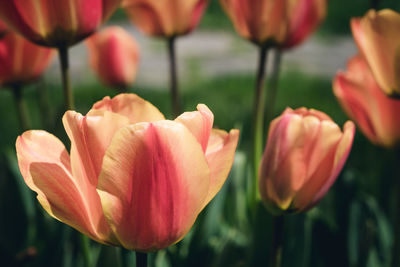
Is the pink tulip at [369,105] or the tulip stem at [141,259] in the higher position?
the pink tulip at [369,105]

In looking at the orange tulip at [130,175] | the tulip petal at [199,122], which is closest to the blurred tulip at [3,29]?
the orange tulip at [130,175]

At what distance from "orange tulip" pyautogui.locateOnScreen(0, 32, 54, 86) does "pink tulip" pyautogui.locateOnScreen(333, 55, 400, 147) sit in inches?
22.3

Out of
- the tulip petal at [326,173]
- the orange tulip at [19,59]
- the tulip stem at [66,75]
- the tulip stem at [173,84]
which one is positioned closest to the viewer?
the tulip petal at [326,173]

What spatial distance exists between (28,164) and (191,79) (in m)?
3.61

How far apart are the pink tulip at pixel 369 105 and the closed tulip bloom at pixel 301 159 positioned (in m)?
0.20

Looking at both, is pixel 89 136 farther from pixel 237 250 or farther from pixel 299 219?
pixel 237 250

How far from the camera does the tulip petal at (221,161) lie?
22.7 inches

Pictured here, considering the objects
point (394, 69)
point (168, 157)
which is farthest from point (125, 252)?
point (394, 69)

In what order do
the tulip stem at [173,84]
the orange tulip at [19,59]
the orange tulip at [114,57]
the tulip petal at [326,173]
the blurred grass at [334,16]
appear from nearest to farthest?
the tulip petal at [326,173] < the orange tulip at [19,59] < the tulip stem at [173,84] < the orange tulip at [114,57] < the blurred grass at [334,16]

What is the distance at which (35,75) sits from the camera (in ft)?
3.59

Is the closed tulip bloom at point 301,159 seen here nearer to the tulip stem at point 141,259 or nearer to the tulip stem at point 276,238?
the tulip stem at point 276,238

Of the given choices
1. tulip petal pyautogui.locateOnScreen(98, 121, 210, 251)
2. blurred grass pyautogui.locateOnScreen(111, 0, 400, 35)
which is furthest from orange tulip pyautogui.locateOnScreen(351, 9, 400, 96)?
blurred grass pyautogui.locateOnScreen(111, 0, 400, 35)

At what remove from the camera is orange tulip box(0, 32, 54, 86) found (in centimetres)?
104

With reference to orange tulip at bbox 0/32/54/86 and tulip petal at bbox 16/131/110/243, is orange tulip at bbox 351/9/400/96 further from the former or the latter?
orange tulip at bbox 0/32/54/86
